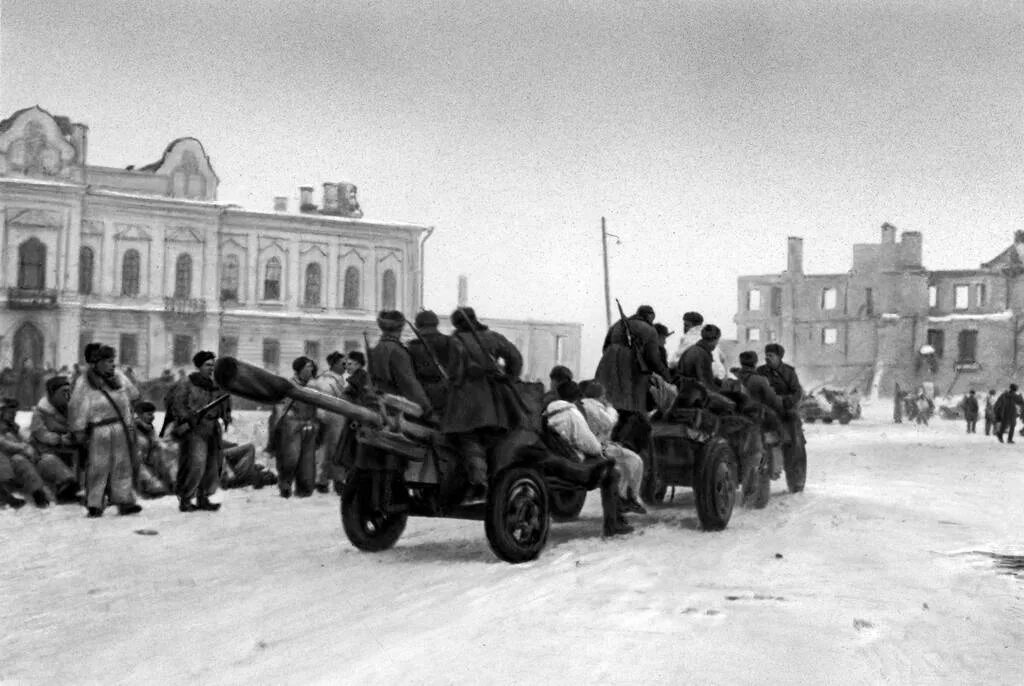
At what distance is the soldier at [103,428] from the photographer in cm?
932

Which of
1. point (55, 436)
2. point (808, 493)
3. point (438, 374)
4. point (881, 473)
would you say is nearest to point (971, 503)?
point (808, 493)

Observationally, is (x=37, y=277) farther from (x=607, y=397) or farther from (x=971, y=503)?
(x=971, y=503)

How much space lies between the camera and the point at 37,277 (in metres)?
12.8

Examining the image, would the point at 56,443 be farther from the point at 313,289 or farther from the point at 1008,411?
the point at 1008,411

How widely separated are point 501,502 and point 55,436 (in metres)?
5.09

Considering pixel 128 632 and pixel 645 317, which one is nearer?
pixel 128 632

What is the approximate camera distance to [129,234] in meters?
14.3

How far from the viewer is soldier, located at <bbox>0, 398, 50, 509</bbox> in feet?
32.2

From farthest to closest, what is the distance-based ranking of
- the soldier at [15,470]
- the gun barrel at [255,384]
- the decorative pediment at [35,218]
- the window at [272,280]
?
the window at [272,280]
the decorative pediment at [35,218]
the soldier at [15,470]
the gun barrel at [255,384]

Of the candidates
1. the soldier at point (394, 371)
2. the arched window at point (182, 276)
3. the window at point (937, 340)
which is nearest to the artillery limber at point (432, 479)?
the soldier at point (394, 371)

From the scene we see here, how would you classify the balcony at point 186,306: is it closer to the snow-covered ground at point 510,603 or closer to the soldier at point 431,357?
the snow-covered ground at point 510,603

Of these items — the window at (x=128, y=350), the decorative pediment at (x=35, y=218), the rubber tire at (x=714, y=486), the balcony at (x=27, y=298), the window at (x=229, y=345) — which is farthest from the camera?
the window at (x=229, y=345)

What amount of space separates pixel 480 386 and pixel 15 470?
15.6 feet

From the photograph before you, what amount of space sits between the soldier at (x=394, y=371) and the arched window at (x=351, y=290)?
20.2 feet
